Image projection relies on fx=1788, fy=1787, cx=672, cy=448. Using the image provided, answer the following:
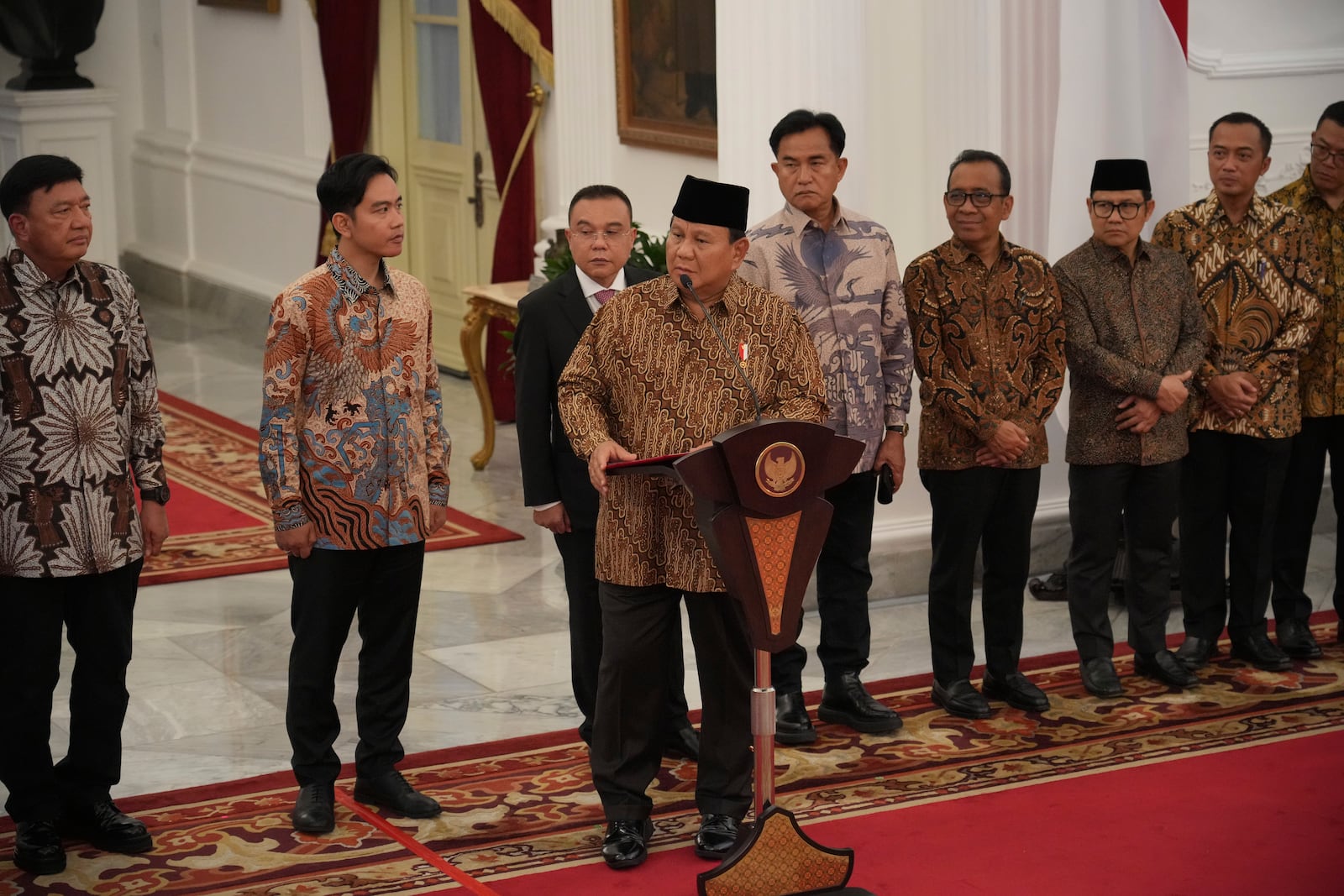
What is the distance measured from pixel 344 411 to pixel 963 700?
205 centimetres

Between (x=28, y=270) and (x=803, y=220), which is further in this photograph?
(x=803, y=220)

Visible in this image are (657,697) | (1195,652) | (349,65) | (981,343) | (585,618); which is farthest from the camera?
(349,65)

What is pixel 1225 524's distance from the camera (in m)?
5.54

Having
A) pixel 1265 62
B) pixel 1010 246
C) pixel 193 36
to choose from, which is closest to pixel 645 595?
pixel 1010 246

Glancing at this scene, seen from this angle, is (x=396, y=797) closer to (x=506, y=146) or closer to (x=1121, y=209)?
(x=1121, y=209)

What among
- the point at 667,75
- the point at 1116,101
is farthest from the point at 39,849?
the point at 667,75

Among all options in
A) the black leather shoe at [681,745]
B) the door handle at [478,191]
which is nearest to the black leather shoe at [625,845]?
the black leather shoe at [681,745]

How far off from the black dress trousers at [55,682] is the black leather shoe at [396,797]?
24.1 inches

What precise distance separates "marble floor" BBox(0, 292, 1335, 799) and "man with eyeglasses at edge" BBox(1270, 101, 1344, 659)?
0.53 metres

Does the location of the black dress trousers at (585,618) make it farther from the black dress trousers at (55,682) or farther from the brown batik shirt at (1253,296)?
the brown batik shirt at (1253,296)

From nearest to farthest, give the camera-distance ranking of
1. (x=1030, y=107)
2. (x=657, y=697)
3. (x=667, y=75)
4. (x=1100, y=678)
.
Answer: (x=657, y=697), (x=1100, y=678), (x=1030, y=107), (x=667, y=75)

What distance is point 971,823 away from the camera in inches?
172

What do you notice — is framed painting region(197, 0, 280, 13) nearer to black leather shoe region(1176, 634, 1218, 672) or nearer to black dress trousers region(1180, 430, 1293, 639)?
black dress trousers region(1180, 430, 1293, 639)

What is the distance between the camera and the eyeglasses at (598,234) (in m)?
4.48
